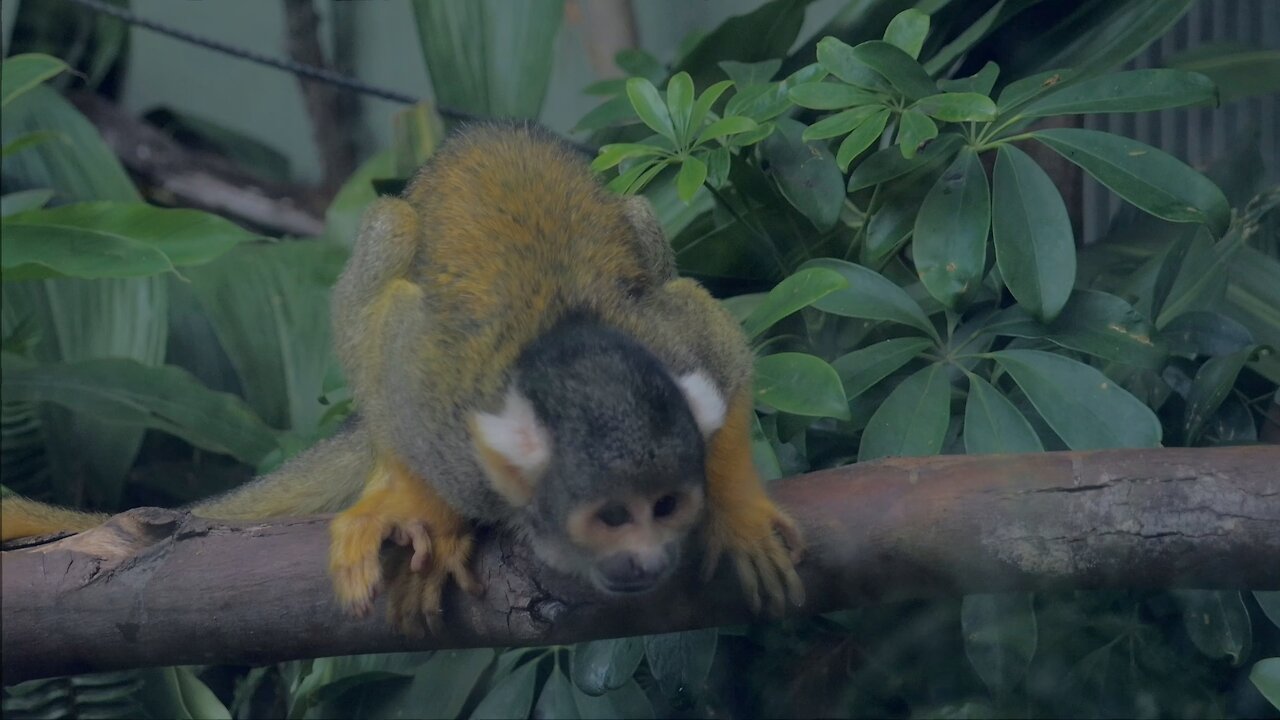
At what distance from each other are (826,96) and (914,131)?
0.54 feet

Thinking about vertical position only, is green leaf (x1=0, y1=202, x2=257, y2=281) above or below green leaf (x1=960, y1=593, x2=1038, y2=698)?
above

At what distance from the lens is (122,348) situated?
131 inches

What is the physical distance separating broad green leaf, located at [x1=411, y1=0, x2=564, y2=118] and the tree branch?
1.92m

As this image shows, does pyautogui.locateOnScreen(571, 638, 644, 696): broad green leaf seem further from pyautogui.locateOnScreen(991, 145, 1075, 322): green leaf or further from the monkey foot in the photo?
pyautogui.locateOnScreen(991, 145, 1075, 322): green leaf

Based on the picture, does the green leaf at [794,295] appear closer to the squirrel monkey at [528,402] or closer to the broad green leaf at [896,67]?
the squirrel monkey at [528,402]

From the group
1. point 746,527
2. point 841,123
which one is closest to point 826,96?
point 841,123

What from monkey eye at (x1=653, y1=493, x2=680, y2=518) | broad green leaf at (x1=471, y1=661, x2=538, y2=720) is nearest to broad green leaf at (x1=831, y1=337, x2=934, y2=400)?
monkey eye at (x1=653, y1=493, x2=680, y2=518)

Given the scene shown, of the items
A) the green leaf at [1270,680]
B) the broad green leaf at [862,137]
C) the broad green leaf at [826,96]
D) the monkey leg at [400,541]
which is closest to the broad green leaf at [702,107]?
the broad green leaf at [826,96]

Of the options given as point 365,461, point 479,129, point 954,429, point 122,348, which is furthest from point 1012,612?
point 122,348

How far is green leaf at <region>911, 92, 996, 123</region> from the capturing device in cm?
178

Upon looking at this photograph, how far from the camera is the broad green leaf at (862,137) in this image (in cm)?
181

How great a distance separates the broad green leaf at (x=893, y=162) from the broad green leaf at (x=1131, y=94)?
5.4 inches

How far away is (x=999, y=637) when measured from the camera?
1704 millimetres

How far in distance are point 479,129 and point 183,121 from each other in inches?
116
